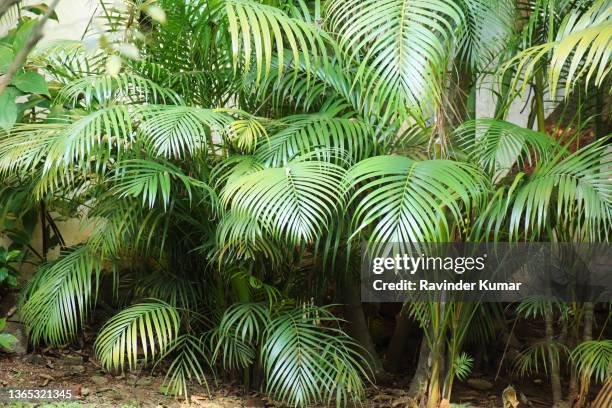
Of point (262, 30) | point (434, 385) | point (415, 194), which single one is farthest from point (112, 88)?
point (434, 385)

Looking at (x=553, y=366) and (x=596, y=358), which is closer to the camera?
(x=596, y=358)

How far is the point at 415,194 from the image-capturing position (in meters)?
2.29

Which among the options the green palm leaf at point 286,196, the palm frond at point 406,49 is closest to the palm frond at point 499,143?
the palm frond at point 406,49

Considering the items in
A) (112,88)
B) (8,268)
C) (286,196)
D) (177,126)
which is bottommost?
(8,268)

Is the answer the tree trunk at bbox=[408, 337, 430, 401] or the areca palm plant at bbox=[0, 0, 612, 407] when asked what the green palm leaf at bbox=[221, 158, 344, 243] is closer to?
the areca palm plant at bbox=[0, 0, 612, 407]

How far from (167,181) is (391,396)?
1.26 metres

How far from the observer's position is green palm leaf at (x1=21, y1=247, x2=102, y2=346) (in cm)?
280

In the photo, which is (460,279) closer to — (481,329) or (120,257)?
(481,329)

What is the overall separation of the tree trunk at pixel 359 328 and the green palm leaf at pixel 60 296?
3.32 feet

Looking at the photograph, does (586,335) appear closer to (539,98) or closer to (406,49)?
(539,98)

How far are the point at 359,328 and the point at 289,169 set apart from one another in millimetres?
1009

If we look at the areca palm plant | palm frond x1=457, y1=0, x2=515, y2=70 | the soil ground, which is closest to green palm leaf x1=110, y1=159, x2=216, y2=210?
the areca palm plant

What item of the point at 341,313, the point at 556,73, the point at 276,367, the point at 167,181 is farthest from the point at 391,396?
the point at 556,73

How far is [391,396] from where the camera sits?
301 centimetres
